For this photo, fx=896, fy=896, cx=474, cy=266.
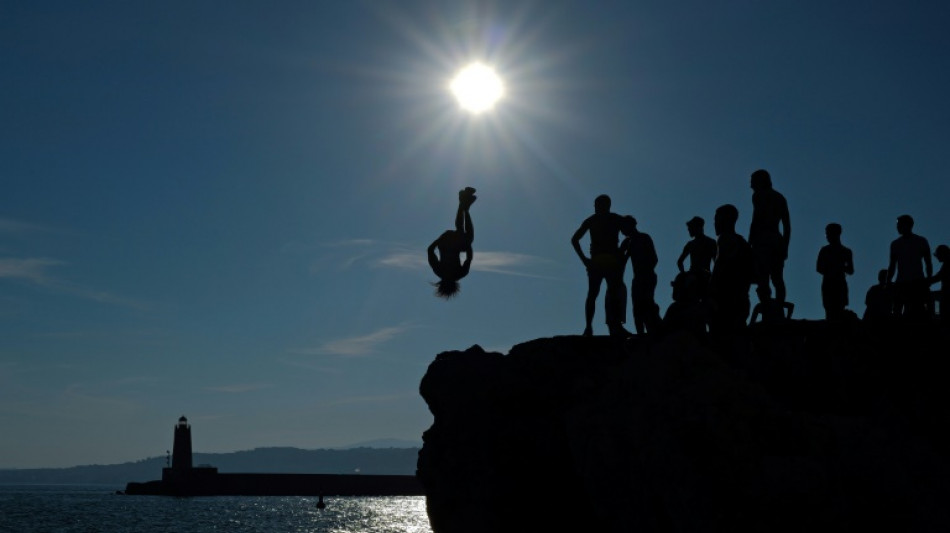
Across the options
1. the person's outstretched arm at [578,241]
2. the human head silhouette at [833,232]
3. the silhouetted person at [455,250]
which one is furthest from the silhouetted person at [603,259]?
the human head silhouette at [833,232]

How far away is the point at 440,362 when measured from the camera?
12.5m

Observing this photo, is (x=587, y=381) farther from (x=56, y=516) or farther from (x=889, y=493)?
(x=56, y=516)

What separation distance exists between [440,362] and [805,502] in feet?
21.2

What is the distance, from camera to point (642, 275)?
11.3 meters

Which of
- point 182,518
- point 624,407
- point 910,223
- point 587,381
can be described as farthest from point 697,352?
point 182,518

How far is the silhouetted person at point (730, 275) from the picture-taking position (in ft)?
32.9

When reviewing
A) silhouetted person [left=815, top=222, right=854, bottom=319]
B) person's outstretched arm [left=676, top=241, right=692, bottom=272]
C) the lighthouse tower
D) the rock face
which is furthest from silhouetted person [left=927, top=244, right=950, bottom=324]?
the lighthouse tower

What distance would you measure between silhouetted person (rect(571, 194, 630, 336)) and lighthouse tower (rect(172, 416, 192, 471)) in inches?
3985

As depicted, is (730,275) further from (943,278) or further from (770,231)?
(943,278)

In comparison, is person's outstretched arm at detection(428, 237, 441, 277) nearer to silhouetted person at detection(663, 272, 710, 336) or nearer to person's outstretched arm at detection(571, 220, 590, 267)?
person's outstretched arm at detection(571, 220, 590, 267)

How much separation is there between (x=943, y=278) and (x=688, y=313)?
4.12 metres

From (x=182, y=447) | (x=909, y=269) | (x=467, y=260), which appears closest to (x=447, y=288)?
(x=467, y=260)

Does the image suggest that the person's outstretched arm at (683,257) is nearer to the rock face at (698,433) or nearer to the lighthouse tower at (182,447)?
the rock face at (698,433)

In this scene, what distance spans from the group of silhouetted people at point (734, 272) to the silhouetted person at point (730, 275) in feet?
0.04
